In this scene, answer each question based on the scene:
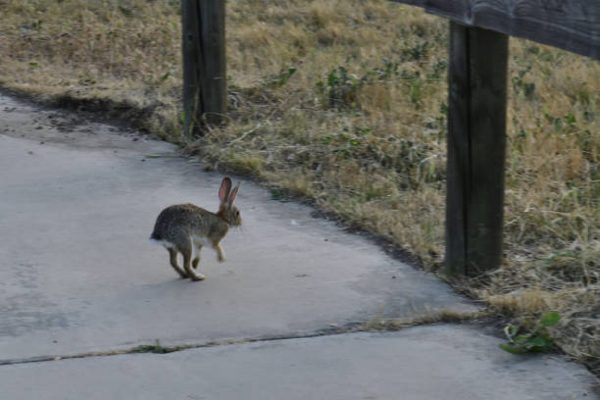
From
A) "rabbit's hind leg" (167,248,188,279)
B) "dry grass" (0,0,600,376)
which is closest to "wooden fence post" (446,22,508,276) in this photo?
"dry grass" (0,0,600,376)

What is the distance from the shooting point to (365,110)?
27.0 ft

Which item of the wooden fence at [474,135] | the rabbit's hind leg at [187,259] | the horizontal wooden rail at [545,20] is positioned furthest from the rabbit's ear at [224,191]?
the horizontal wooden rail at [545,20]

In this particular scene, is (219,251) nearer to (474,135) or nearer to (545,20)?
(474,135)

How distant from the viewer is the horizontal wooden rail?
3.99 metres

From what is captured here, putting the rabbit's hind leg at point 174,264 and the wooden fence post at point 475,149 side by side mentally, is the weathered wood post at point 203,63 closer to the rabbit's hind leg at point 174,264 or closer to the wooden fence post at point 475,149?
the rabbit's hind leg at point 174,264

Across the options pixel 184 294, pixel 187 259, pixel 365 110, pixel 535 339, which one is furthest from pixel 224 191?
pixel 365 110

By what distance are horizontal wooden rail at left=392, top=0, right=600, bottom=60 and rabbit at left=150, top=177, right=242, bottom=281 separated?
5.26ft

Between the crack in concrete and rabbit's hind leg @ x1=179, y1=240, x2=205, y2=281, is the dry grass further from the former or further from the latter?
rabbit's hind leg @ x1=179, y1=240, x2=205, y2=281

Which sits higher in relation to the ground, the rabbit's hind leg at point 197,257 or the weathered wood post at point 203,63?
the weathered wood post at point 203,63

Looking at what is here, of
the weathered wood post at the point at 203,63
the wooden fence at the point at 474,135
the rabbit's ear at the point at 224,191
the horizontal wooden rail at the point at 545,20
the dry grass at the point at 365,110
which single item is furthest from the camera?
the weathered wood post at the point at 203,63

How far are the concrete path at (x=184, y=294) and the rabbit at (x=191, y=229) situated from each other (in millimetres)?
Answer: 93

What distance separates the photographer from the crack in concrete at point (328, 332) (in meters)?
4.69

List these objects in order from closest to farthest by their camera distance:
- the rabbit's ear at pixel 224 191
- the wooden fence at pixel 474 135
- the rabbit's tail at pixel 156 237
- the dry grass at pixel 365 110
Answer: the wooden fence at pixel 474 135, the rabbit's tail at pixel 156 237, the dry grass at pixel 365 110, the rabbit's ear at pixel 224 191

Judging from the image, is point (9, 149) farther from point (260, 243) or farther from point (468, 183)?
point (468, 183)
